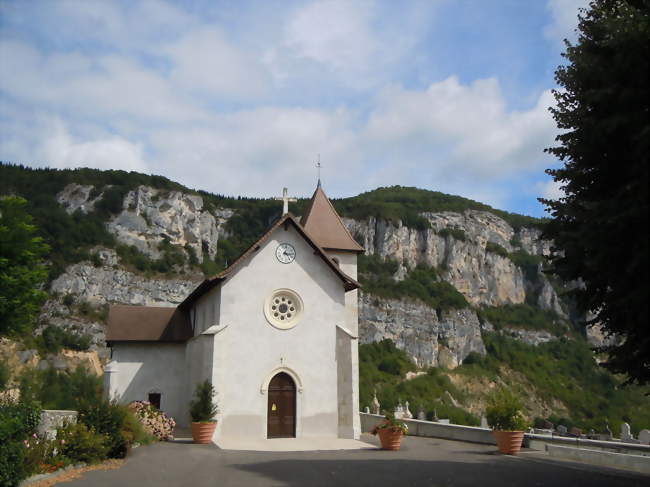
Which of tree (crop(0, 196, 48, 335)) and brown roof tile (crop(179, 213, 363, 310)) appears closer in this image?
brown roof tile (crop(179, 213, 363, 310))

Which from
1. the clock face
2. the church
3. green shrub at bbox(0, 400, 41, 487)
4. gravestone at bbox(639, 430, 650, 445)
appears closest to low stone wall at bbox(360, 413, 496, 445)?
the church

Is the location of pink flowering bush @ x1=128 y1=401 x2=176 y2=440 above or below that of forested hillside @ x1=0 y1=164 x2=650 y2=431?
below

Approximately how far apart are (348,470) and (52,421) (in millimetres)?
8016

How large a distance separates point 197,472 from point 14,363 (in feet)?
218

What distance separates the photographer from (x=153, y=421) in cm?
2186

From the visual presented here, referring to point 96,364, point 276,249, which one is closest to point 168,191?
point 96,364

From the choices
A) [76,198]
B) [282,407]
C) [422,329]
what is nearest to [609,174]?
[282,407]

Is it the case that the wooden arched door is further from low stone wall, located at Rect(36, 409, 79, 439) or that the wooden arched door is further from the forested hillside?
the forested hillside

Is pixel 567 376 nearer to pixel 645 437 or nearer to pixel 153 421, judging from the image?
pixel 645 437

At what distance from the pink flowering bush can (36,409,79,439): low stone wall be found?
536 cm

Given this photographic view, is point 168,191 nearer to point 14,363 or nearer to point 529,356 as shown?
point 14,363

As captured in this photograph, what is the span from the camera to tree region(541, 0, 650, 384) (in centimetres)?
980

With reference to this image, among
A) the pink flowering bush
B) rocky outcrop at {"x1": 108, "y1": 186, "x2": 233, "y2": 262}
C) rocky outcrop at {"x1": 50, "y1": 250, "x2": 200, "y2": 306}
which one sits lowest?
the pink flowering bush

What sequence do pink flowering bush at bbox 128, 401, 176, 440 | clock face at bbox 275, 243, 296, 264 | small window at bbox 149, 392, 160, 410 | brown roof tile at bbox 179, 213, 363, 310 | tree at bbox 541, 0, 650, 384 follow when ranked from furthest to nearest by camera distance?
small window at bbox 149, 392, 160, 410, clock face at bbox 275, 243, 296, 264, brown roof tile at bbox 179, 213, 363, 310, pink flowering bush at bbox 128, 401, 176, 440, tree at bbox 541, 0, 650, 384
